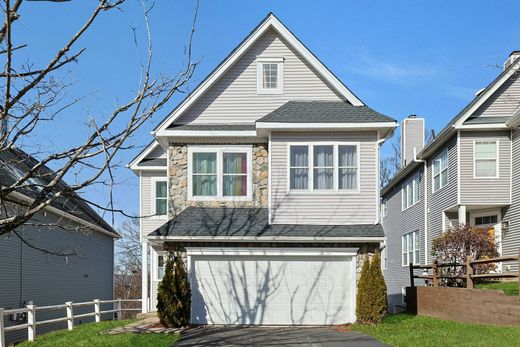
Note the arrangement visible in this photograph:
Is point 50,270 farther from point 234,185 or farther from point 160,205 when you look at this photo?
point 234,185

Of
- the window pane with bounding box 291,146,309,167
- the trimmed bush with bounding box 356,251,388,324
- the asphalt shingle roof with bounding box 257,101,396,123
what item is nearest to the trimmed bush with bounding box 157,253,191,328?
the window pane with bounding box 291,146,309,167

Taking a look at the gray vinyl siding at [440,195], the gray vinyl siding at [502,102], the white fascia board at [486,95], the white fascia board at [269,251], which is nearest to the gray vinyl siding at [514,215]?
the gray vinyl siding at [502,102]

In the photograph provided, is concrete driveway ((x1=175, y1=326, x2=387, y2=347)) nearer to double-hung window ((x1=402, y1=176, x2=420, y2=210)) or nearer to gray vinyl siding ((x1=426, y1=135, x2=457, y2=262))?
gray vinyl siding ((x1=426, y1=135, x2=457, y2=262))

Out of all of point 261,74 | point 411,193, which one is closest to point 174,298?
point 261,74

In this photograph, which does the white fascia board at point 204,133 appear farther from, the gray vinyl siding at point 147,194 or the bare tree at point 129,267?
the bare tree at point 129,267

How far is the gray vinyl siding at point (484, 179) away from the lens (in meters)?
18.9

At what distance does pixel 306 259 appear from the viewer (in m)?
15.1

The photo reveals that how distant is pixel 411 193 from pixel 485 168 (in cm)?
738

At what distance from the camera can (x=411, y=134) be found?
2762 cm

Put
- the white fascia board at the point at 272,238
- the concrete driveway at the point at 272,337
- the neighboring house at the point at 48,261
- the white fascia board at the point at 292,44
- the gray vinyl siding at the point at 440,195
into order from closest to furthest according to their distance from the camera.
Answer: the concrete driveway at the point at 272,337
the white fascia board at the point at 272,238
the white fascia board at the point at 292,44
the neighboring house at the point at 48,261
the gray vinyl siding at the point at 440,195

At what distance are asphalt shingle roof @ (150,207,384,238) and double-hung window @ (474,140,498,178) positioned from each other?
6274 millimetres

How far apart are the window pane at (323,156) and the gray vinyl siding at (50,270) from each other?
657cm

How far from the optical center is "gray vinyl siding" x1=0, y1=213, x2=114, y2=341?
17844mm

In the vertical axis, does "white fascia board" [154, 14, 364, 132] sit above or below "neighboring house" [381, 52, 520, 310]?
above
